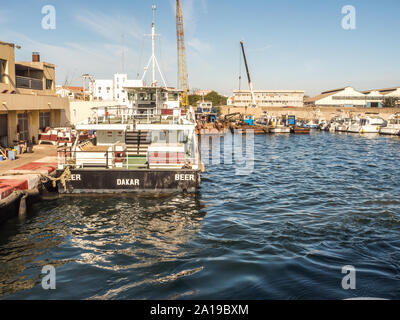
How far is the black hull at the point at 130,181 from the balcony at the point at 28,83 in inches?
681

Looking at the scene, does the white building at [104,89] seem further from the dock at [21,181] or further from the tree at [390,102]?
the tree at [390,102]

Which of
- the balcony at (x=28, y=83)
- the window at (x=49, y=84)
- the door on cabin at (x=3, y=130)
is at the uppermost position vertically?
the window at (x=49, y=84)

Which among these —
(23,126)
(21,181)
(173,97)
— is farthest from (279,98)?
(21,181)

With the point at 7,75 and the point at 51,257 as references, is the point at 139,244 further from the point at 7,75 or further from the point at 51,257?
the point at 7,75

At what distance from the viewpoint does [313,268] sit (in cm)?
940

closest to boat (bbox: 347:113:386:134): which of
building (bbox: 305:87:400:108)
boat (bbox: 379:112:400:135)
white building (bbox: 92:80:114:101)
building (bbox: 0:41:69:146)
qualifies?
boat (bbox: 379:112:400:135)

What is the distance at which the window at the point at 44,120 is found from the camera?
3052 centimetres

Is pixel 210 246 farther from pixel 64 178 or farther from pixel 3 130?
pixel 3 130

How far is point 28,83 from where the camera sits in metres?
30.0

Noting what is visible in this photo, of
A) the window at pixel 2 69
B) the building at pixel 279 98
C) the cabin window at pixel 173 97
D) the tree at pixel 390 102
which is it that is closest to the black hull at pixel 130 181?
the cabin window at pixel 173 97

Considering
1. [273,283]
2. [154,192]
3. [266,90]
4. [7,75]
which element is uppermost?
[266,90]

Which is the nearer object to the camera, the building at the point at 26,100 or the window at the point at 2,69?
the building at the point at 26,100
